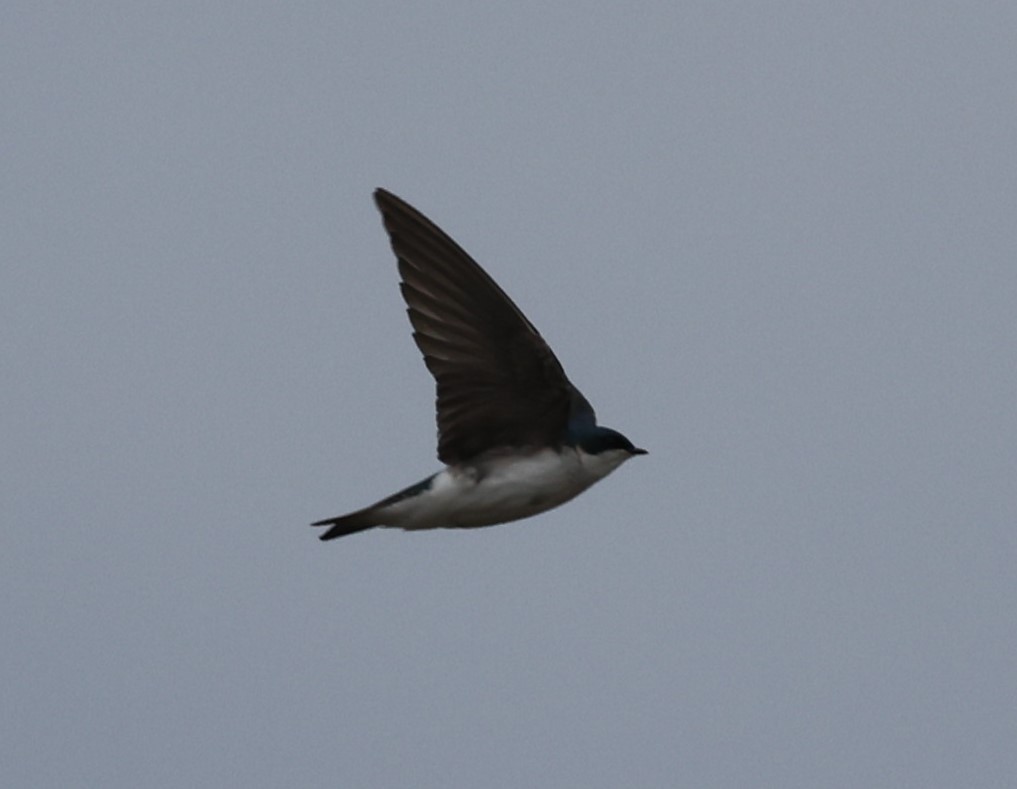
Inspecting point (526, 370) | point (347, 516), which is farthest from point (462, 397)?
point (347, 516)

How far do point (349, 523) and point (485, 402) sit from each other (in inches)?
23.7

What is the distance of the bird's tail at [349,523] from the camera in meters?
4.84

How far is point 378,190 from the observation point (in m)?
5.04

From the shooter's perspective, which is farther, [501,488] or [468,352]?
[468,352]

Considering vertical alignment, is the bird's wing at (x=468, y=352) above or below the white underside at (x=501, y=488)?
above

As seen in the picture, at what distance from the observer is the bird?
497 cm

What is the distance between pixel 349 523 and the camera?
16.0 ft

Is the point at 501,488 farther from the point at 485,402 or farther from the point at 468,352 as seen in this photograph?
the point at 468,352

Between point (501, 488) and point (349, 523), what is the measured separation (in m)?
0.50

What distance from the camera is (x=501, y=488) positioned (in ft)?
16.3

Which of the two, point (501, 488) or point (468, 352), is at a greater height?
point (468, 352)

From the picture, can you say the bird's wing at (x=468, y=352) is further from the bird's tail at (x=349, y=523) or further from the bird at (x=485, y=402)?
the bird's tail at (x=349, y=523)

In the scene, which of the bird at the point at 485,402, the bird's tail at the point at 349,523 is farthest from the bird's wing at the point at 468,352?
the bird's tail at the point at 349,523

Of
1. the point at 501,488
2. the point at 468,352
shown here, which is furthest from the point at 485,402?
the point at 501,488
